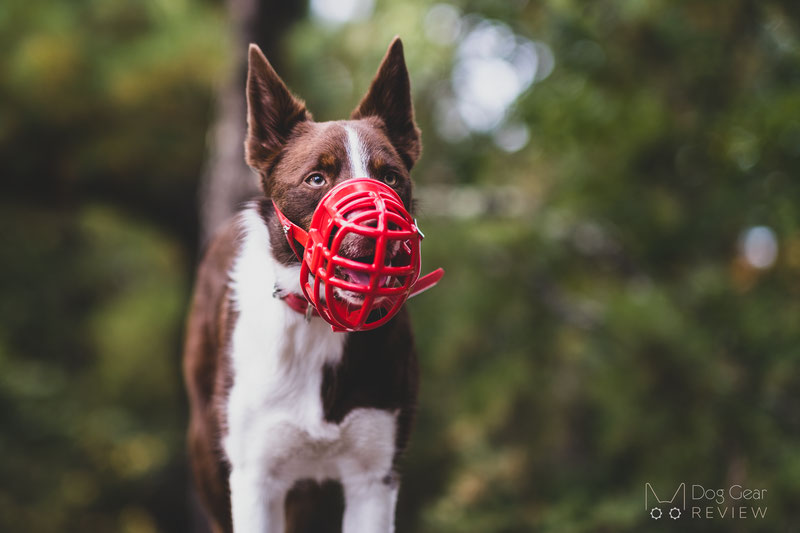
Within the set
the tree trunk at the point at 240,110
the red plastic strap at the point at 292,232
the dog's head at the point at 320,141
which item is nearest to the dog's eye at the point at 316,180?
the dog's head at the point at 320,141

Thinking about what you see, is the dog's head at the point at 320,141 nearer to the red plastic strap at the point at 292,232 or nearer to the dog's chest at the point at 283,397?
the red plastic strap at the point at 292,232

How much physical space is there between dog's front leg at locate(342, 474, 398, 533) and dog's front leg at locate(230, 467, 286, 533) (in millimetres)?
185

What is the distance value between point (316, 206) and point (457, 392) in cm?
532

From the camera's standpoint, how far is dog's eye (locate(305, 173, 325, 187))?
164 centimetres

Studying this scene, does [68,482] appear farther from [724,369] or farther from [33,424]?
[724,369]

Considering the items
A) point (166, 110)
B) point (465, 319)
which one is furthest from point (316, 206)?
point (166, 110)

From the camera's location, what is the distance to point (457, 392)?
22.1 feet

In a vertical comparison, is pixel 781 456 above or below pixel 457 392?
below

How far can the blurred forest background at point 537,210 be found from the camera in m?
5.36

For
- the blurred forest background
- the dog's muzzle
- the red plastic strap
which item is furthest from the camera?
the blurred forest background

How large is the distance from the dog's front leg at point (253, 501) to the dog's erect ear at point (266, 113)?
2.46 feet
